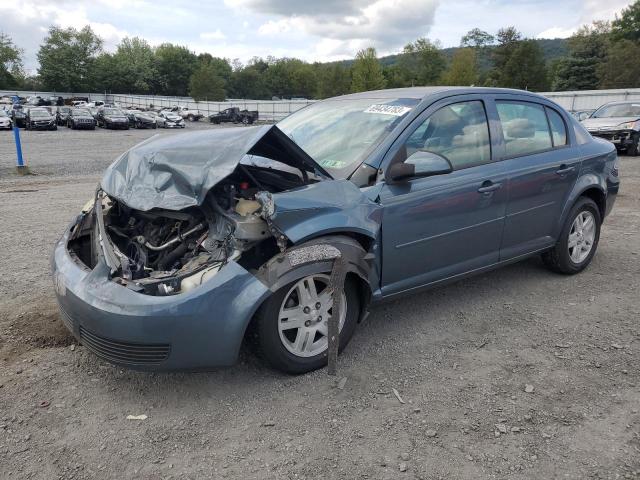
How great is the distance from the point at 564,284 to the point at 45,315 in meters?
4.34

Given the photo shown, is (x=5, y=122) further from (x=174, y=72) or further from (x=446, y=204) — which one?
(x=174, y=72)

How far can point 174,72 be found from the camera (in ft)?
335

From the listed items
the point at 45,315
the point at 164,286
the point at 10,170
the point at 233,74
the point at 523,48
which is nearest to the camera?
the point at 164,286

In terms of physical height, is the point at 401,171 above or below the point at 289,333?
above

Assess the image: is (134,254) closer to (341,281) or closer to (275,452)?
(341,281)

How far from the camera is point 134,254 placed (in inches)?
126

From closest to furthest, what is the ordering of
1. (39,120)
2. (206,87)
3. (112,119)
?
(39,120) → (112,119) → (206,87)

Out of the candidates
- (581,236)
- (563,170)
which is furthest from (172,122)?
(563,170)

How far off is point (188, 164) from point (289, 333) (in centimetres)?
119

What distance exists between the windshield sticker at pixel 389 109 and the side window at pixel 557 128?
5.47ft

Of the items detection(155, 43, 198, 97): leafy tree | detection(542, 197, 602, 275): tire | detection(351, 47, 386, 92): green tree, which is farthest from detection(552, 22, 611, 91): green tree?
detection(155, 43, 198, 97): leafy tree

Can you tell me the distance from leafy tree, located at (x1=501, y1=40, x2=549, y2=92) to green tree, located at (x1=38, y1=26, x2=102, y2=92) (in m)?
67.4

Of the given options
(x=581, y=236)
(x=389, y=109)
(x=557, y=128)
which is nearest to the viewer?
(x=389, y=109)

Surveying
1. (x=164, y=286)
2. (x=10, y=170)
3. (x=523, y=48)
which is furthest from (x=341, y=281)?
(x=523, y=48)
